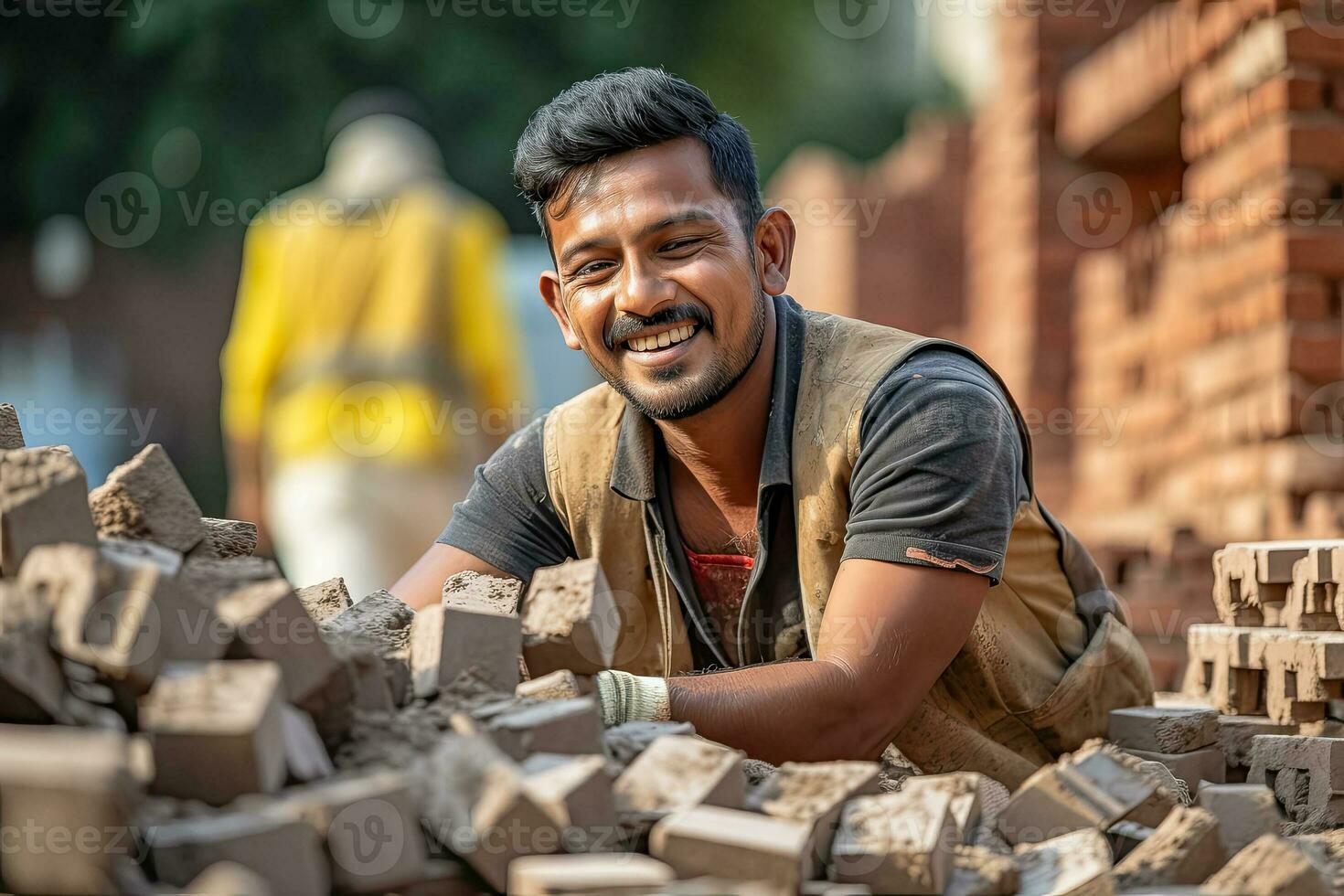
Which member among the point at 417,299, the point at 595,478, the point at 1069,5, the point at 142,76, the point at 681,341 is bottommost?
the point at 595,478

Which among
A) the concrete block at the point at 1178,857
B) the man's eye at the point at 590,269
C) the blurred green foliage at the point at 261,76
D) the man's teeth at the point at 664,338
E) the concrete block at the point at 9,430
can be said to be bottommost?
the concrete block at the point at 1178,857

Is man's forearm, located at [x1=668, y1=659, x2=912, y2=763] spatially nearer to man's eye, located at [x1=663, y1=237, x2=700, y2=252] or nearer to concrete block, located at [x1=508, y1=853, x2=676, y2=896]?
concrete block, located at [x1=508, y1=853, x2=676, y2=896]

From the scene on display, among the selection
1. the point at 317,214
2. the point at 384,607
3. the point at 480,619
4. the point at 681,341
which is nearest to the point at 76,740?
the point at 480,619

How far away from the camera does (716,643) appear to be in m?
2.92

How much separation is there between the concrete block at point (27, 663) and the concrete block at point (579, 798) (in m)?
0.56

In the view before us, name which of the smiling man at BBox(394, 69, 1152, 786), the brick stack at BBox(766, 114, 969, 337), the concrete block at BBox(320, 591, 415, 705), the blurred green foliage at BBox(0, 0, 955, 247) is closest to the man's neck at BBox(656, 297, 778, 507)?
the smiling man at BBox(394, 69, 1152, 786)

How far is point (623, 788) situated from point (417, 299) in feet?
14.7

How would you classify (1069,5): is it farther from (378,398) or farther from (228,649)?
(228,649)

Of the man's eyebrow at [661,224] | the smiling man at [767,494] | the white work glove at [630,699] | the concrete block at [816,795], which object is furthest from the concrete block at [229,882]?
the man's eyebrow at [661,224]

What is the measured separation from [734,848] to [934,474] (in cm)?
110

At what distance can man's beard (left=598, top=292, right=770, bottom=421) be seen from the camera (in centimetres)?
276

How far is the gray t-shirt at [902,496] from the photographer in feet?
7.92

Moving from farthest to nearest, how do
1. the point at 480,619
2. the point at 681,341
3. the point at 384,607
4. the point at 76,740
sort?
1. the point at 681,341
2. the point at 384,607
3. the point at 480,619
4. the point at 76,740

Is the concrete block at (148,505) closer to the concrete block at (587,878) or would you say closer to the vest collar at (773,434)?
the concrete block at (587,878)
